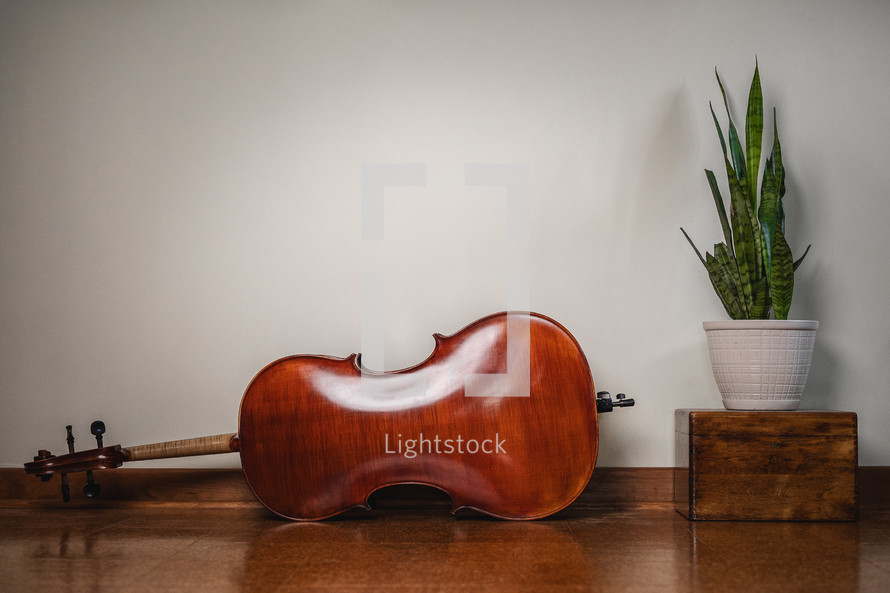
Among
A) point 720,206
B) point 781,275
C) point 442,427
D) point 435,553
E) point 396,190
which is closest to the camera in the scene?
point 435,553

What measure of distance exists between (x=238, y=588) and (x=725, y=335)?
1.53 metres

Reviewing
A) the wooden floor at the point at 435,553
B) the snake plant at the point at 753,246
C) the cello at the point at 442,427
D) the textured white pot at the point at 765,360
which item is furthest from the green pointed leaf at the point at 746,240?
the wooden floor at the point at 435,553

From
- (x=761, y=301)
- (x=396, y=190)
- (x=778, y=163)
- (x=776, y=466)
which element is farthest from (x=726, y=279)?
(x=396, y=190)

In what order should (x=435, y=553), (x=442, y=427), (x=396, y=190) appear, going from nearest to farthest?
(x=435, y=553) → (x=442, y=427) → (x=396, y=190)

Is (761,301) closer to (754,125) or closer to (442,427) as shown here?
(754,125)

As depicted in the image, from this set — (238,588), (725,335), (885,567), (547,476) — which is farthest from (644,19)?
(238,588)

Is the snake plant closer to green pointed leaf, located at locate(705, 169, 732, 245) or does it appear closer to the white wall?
green pointed leaf, located at locate(705, 169, 732, 245)

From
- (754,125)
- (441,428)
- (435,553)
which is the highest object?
(754,125)

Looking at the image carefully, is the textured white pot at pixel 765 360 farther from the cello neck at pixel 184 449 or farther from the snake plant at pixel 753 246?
the cello neck at pixel 184 449

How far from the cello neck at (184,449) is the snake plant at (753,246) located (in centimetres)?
161

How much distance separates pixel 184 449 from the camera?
2.07m

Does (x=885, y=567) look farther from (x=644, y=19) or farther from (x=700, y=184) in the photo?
(x=644, y=19)

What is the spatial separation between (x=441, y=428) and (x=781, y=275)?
3.72ft

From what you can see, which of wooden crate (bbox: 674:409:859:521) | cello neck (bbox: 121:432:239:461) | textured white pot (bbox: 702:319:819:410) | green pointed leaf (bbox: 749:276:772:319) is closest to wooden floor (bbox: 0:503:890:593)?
wooden crate (bbox: 674:409:859:521)
